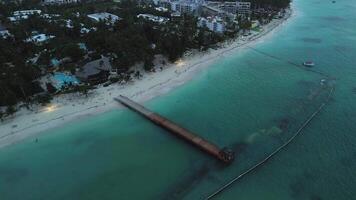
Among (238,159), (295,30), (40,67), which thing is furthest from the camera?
(295,30)

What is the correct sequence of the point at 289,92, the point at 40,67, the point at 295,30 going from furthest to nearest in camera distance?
the point at 295,30 < the point at 40,67 < the point at 289,92

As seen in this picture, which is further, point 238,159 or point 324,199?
point 238,159

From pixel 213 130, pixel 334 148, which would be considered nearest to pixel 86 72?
pixel 213 130

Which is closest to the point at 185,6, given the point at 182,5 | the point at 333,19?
the point at 182,5

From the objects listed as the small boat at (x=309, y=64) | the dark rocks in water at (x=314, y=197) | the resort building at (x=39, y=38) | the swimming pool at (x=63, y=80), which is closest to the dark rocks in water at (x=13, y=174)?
the swimming pool at (x=63, y=80)

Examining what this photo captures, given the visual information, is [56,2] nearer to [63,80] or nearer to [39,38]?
[39,38]

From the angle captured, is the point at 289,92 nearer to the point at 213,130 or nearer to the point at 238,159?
the point at 213,130

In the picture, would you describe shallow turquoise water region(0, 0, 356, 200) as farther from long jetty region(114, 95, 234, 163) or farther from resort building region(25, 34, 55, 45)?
resort building region(25, 34, 55, 45)

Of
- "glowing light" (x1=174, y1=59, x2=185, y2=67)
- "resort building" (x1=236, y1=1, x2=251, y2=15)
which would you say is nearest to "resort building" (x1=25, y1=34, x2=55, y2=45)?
"glowing light" (x1=174, y1=59, x2=185, y2=67)
